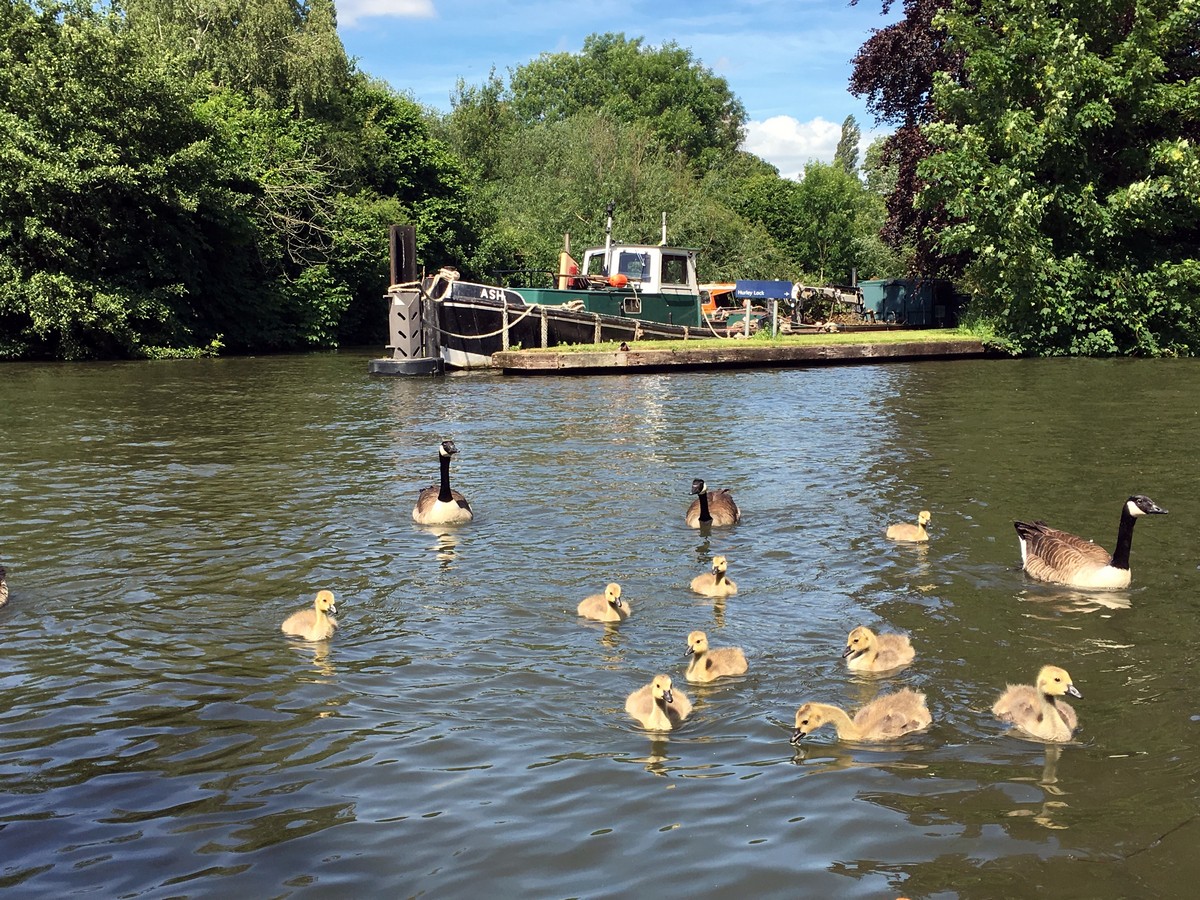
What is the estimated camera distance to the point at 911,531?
1046 centimetres

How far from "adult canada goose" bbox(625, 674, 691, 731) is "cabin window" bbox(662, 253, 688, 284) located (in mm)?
31650

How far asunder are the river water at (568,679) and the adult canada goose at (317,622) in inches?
6.1

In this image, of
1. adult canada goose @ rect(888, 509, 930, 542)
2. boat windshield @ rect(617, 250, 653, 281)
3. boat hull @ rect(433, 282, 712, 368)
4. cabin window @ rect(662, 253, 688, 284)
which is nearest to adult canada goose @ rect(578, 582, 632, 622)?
adult canada goose @ rect(888, 509, 930, 542)

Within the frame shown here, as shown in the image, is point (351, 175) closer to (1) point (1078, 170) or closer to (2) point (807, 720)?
(1) point (1078, 170)

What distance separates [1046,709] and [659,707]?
6.72 ft

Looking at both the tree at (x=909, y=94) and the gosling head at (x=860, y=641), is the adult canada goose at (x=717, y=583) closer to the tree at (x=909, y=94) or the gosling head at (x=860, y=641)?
the gosling head at (x=860, y=641)

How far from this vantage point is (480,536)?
11.2 meters

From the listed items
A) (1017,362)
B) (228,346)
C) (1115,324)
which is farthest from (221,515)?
(228,346)

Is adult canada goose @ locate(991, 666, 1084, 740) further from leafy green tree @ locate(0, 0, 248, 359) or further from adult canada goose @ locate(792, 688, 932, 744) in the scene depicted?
leafy green tree @ locate(0, 0, 248, 359)

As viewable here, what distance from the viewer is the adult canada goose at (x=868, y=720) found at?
613 cm

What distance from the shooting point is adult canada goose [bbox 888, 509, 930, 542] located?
10.4 metres

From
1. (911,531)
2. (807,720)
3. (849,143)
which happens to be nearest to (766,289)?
(911,531)

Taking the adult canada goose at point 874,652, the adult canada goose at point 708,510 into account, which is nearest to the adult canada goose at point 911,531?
the adult canada goose at point 708,510

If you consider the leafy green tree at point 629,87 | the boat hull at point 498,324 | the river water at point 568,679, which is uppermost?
the leafy green tree at point 629,87
